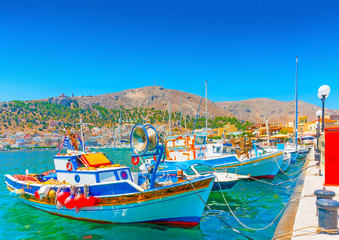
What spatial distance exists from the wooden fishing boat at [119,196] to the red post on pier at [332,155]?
5.19 meters

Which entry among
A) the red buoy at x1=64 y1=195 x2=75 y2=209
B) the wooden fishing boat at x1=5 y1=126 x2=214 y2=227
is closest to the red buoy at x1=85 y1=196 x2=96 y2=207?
the wooden fishing boat at x1=5 y1=126 x2=214 y2=227

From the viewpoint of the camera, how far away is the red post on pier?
10203 mm

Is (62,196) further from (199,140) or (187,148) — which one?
(199,140)

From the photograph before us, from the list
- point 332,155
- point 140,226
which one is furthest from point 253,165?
point 140,226

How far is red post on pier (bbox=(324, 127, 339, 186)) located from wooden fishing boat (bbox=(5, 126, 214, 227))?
17.0 ft

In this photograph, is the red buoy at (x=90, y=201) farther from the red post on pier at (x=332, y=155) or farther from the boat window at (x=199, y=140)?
the boat window at (x=199, y=140)

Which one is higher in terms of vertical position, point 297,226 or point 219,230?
point 297,226

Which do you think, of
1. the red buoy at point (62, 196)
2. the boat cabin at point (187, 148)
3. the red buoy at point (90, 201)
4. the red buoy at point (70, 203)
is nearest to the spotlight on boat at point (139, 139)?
the red buoy at point (90, 201)

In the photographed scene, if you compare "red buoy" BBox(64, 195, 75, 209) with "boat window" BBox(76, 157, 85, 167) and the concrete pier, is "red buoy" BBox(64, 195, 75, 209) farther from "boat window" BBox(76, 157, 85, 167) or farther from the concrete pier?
the concrete pier

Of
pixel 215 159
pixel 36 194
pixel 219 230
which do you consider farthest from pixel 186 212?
pixel 215 159

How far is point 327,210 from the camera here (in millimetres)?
5664

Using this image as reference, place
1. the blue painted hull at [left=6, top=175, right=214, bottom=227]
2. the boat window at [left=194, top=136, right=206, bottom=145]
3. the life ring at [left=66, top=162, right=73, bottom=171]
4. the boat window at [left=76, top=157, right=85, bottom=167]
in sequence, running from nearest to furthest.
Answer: the blue painted hull at [left=6, top=175, right=214, bottom=227] → the life ring at [left=66, top=162, right=73, bottom=171] → the boat window at [left=76, top=157, right=85, bottom=167] → the boat window at [left=194, top=136, right=206, bottom=145]

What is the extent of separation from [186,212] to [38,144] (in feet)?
502

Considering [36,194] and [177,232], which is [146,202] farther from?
[36,194]
